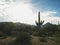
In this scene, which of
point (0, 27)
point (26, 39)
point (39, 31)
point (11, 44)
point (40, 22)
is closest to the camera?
point (11, 44)

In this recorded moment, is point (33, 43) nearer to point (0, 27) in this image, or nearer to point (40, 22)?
point (40, 22)

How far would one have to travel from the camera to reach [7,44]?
1109 inches

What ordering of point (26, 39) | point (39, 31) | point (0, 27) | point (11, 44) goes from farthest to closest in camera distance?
point (0, 27), point (39, 31), point (26, 39), point (11, 44)

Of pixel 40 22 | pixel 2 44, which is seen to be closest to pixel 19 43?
pixel 2 44

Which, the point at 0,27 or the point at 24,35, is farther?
the point at 0,27

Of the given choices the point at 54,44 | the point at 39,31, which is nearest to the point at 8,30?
the point at 39,31

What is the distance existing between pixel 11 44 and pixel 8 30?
15048 mm

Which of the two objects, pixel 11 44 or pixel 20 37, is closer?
pixel 11 44

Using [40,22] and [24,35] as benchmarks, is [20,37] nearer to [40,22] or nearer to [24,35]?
[24,35]

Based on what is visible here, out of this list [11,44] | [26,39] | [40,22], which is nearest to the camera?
[11,44]

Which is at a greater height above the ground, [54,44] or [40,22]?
[40,22]

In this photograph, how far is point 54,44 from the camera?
97.0 ft

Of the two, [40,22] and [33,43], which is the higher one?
[40,22]

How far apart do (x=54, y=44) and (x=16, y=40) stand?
19.6 ft
